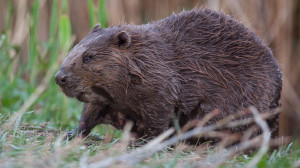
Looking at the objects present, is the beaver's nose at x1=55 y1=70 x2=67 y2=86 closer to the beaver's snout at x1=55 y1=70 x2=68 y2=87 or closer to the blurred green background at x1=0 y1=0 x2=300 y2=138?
the beaver's snout at x1=55 y1=70 x2=68 y2=87

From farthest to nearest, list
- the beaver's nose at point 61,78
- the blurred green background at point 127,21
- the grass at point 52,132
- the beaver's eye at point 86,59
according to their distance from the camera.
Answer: the blurred green background at point 127,21
the beaver's eye at point 86,59
the beaver's nose at point 61,78
the grass at point 52,132

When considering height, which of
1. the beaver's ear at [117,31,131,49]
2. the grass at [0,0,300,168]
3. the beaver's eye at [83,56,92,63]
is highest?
the beaver's ear at [117,31,131,49]

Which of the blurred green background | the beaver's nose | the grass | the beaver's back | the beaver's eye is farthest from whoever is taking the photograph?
the blurred green background

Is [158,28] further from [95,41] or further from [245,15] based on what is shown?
[245,15]

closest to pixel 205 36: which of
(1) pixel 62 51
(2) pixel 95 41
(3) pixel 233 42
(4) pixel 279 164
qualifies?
(3) pixel 233 42

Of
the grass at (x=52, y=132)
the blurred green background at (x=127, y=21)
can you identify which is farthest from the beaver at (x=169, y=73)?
the blurred green background at (x=127, y=21)

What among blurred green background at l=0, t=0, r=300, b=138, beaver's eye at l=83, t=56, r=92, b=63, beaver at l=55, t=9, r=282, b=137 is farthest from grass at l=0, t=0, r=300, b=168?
beaver's eye at l=83, t=56, r=92, b=63

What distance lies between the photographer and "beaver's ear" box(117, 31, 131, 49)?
3596mm

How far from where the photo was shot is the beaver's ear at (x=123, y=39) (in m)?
3.60

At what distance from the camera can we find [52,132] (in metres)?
3.75

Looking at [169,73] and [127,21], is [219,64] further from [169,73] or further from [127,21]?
[127,21]

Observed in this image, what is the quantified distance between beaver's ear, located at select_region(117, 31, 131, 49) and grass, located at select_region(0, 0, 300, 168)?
646 millimetres

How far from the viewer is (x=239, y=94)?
3.91m

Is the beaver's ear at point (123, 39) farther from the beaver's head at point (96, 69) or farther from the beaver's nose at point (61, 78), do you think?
the beaver's nose at point (61, 78)
